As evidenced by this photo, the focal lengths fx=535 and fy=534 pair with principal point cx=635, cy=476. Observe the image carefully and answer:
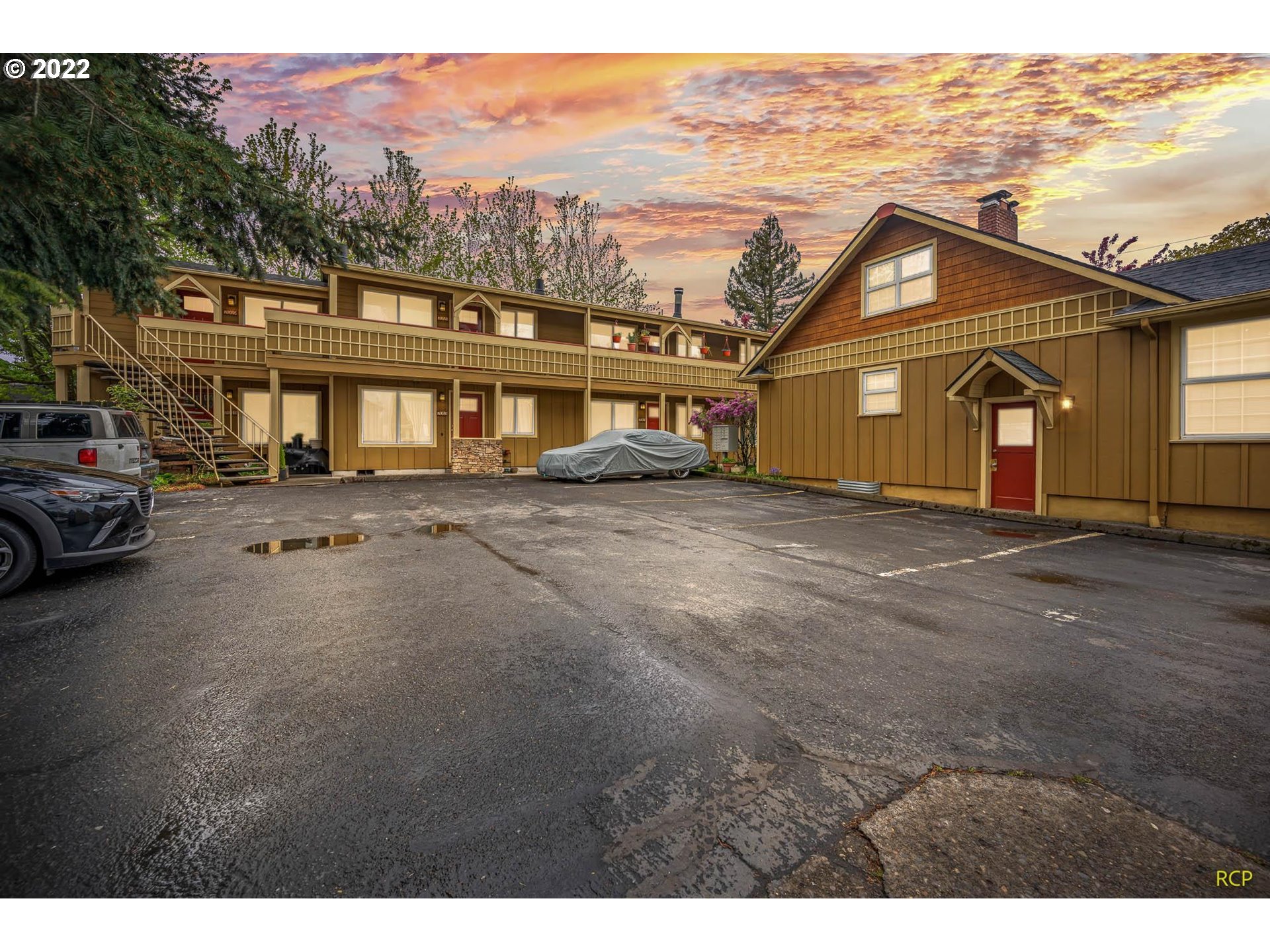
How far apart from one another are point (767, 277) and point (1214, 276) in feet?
128

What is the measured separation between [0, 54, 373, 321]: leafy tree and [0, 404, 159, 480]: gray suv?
3.79 meters

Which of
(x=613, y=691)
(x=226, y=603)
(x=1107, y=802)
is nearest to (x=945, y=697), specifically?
(x=1107, y=802)

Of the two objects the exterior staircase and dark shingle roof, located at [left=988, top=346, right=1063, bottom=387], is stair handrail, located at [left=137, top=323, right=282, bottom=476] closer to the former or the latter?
the exterior staircase

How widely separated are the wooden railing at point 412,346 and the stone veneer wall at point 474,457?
2628mm

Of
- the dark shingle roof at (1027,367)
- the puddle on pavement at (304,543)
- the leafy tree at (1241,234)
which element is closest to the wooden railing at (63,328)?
the puddle on pavement at (304,543)

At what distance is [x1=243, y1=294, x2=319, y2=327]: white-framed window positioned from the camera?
18.6 meters

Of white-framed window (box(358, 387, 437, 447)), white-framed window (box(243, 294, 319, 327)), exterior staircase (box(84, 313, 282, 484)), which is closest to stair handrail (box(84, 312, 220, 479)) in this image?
exterior staircase (box(84, 313, 282, 484))

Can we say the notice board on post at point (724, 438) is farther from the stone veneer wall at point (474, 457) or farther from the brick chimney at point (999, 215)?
the brick chimney at point (999, 215)

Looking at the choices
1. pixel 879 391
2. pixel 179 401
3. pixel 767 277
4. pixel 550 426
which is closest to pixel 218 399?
pixel 179 401

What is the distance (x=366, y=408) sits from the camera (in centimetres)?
1848

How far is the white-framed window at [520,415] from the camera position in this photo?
2136cm

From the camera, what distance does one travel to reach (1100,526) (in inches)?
371

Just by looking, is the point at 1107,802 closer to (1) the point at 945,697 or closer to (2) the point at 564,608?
(1) the point at 945,697

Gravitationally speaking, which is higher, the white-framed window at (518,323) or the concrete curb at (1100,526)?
the white-framed window at (518,323)
